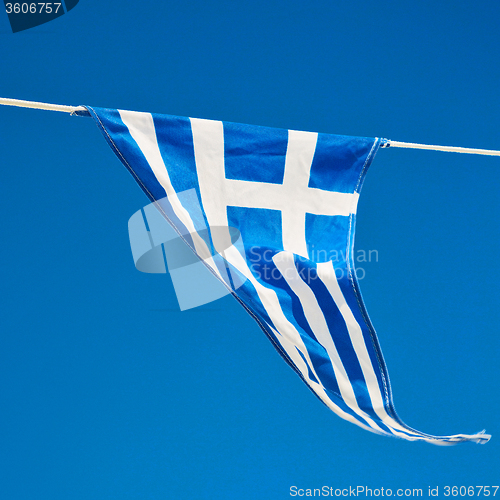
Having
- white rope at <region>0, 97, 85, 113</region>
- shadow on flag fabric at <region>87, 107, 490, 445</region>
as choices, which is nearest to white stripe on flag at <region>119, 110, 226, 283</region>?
shadow on flag fabric at <region>87, 107, 490, 445</region>

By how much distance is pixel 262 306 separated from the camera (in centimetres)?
145

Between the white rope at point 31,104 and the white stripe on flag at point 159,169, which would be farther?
the white stripe on flag at point 159,169

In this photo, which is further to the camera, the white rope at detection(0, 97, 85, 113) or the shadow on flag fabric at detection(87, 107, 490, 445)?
the shadow on flag fabric at detection(87, 107, 490, 445)

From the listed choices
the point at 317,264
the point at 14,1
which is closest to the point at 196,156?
the point at 317,264

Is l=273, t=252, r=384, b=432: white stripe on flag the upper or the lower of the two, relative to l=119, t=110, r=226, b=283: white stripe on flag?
lower

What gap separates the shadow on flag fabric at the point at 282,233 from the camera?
4.74 ft

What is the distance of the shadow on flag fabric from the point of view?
4.74 ft

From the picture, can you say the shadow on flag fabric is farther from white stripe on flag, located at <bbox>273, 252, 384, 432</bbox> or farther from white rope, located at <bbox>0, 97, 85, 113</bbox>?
white rope, located at <bbox>0, 97, 85, 113</bbox>

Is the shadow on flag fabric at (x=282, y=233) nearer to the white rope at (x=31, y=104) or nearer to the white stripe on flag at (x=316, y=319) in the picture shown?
the white stripe on flag at (x=316, y=319)

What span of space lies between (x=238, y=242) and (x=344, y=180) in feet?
1.43

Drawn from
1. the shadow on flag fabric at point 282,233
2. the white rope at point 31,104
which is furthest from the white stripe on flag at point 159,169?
the white rope at point 31,104

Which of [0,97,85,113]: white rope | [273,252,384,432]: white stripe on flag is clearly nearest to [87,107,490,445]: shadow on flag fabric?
[273,252,384,432]: white stripe on flag

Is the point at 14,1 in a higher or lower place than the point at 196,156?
higher

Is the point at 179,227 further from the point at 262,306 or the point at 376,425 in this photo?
the point at 376,425
